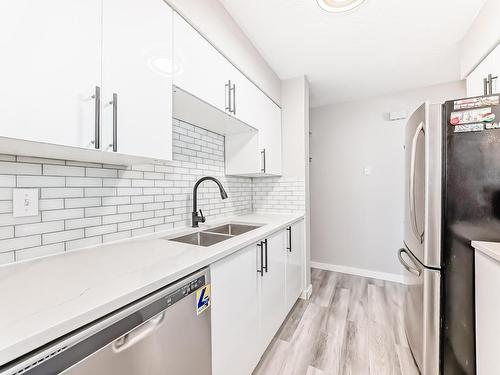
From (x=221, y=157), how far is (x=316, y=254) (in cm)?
212

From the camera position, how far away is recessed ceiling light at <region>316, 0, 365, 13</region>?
1.44 meters

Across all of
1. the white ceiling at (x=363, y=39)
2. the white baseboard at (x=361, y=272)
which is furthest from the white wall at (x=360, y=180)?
the white ceiling at (x=363, y=39)

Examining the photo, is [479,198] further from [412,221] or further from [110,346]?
[110,346]

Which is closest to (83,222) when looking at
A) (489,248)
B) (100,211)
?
(100,211)

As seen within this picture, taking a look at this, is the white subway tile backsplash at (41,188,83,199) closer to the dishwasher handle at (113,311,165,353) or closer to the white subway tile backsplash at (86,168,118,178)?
the white subway tile backsplash at (86,168,118,178)

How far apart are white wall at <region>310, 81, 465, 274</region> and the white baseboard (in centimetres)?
5

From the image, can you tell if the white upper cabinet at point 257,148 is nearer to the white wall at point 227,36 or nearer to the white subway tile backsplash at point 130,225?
the white wall at point 227,36

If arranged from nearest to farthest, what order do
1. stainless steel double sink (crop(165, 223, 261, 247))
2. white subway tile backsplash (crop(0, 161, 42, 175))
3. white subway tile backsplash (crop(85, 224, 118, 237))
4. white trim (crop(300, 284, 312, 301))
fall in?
1. white subway tile backsplash (crop(0, 161, 42, 175))
2. white subway tile backsplash (crop(85, 224, 118, 237))
3. stainless steel double sink (crop(165, 223, 261, 247))
4. white trim (crop(300, 284, 312, 301))

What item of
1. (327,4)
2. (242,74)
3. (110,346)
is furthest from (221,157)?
(110,346)

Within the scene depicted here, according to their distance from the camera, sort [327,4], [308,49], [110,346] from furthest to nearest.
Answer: [308,49] < [327,4] < [110,346]

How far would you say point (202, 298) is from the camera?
93 cm

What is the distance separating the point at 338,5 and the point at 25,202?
200cm

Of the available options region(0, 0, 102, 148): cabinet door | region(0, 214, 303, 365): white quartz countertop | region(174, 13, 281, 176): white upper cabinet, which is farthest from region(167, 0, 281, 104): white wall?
region(0, 214, 303, 365): white quartz countertop

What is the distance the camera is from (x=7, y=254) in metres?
0.87
